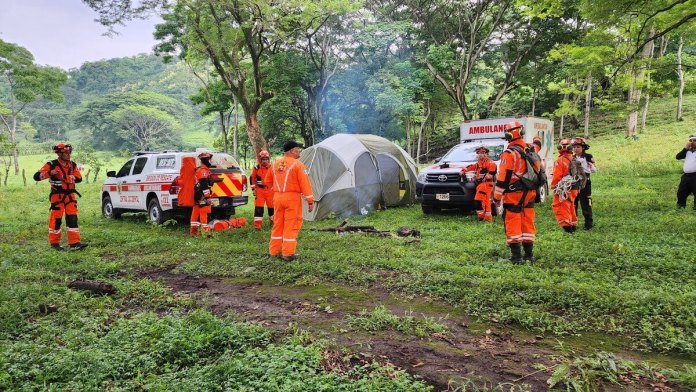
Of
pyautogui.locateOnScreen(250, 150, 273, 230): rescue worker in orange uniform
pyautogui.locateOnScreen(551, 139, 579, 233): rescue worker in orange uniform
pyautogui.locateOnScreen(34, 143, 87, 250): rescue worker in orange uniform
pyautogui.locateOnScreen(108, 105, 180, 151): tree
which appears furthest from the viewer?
pyautogui.locateOnScreen(108, 105, 180, 151): tree

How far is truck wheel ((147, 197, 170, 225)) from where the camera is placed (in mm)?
10062

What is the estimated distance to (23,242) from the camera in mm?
8633

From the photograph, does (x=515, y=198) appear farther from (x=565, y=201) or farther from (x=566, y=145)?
(x=566, y=145)

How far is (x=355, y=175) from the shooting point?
10766 mm

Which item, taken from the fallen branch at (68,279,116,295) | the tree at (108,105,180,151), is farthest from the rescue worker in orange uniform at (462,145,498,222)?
the tree at (108,105,180,151)

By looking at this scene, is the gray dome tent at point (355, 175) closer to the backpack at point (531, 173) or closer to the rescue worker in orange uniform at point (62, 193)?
the rescue worker in orange uniform at point (62, 193)

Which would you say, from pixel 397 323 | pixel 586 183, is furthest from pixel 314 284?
pixel 586 183

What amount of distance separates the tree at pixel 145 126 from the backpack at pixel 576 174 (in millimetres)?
44812

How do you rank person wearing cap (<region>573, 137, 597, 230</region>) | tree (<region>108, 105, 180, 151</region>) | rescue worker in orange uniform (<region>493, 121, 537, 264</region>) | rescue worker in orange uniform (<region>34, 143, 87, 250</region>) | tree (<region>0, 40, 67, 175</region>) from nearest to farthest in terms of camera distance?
rescue worker in orange uniform (<region>493, 121, 537, 264</region>) < rescue worker in orange uniform (<region>34, 143, 87, 250</region>) < person wearing cap (<region>573, 137, 597, 230</region>) < tree (<region>0, 40, 67, 175</region>) < tree (<region>108, 105, 180, 151</region>)

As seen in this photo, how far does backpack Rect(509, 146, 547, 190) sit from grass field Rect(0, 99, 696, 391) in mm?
1068

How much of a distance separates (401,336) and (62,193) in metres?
7.13

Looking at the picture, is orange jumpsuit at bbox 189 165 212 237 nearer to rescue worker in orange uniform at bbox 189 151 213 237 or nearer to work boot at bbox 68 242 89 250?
rescue worker in orange uniform at bbox 189 151 213 237

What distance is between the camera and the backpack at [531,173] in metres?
5.80

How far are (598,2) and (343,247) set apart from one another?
7262 mm
